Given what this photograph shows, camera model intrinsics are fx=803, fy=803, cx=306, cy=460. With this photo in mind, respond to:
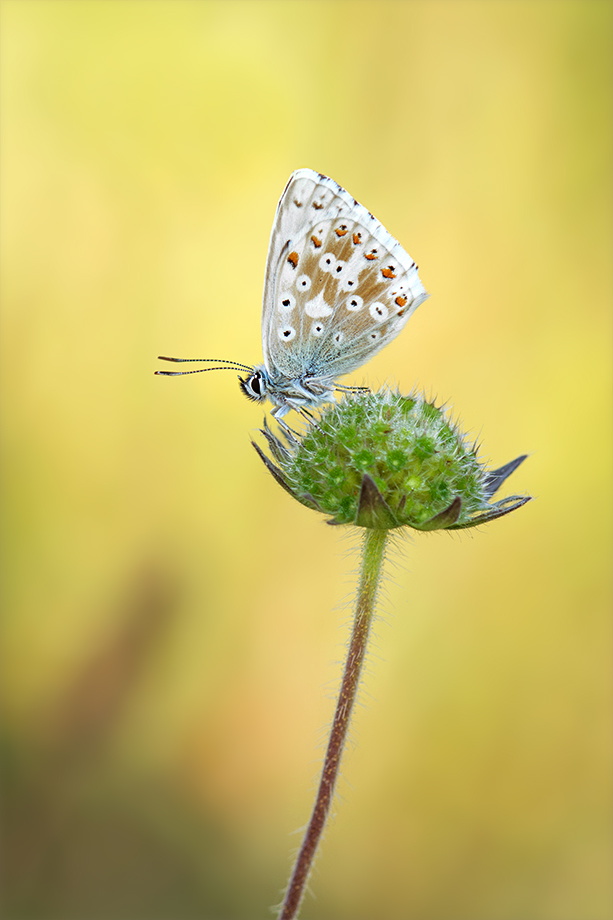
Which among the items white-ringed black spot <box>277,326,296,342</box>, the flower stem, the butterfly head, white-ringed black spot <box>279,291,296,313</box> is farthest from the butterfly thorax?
the flower stem

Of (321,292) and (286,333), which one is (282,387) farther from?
(321,292)

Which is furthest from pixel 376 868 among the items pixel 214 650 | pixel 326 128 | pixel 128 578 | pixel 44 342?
pixel 326 128

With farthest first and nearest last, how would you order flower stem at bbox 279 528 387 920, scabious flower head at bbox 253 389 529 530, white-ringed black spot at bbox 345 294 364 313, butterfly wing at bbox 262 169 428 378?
white-ringed black spot at bbox 345 294 364 313 → butterfly wing at bbox 262 169 428 378 → scabious flower head at bbox 253 389 529 530 → flower stem at bbox 279 528 387 920

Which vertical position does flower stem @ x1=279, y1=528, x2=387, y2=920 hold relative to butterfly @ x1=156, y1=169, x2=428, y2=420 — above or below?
below

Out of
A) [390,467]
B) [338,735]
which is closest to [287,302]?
[390,467]

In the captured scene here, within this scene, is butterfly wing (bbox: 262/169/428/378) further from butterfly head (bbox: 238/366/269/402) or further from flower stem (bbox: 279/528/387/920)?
flower stem (bbox: 279/528/387/920)

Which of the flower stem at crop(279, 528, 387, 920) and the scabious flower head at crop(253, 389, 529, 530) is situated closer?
the flower stem at crop(279, 528, 387, 920)

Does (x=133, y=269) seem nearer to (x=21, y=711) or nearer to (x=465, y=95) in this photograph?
(x=465, y=95)

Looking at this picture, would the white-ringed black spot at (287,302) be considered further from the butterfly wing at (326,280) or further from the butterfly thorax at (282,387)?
the butterfly thorax at (282,387)
